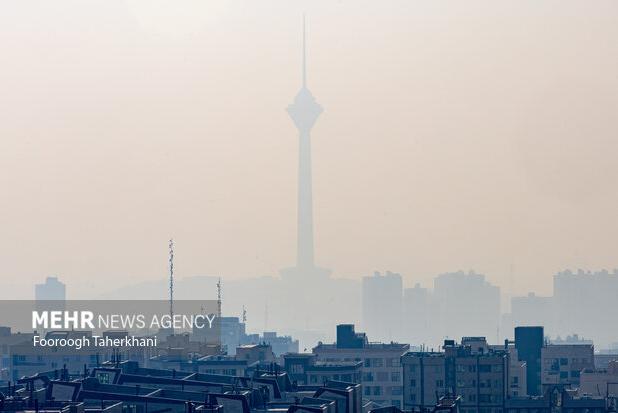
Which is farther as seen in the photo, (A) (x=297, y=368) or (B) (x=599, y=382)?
(B) (x=599, y=382)

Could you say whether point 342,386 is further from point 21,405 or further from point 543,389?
point 543,389

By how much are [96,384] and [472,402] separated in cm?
4826

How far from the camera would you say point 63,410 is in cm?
9788

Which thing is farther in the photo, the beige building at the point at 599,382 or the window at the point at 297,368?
the beige building at the point at 599,382

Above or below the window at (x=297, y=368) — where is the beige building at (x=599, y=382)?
below

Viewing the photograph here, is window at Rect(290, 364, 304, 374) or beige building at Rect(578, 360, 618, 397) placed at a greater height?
window at Rect(290, 364, 304, 374)

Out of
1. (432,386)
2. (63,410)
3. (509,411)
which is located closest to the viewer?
(63,410)

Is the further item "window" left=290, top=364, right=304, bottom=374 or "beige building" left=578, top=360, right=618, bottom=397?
"beige building" left=578, top=360, right=618, bottom=397

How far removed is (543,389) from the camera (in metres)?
196

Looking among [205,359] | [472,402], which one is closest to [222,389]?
[472,402]

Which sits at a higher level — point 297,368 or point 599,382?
point 297,368

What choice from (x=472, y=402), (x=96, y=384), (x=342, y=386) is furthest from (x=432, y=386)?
(x=96, y=384)

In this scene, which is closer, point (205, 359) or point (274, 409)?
point (274, 409)

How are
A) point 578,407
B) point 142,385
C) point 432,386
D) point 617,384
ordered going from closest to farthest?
1. point 142,385
2. point 578,407
3. point 432,386
4. point 617,384
